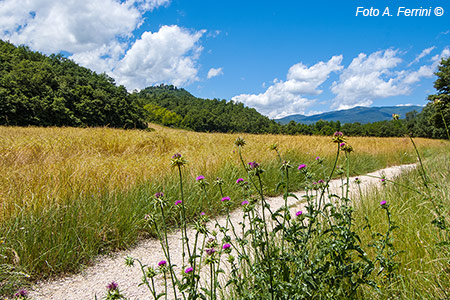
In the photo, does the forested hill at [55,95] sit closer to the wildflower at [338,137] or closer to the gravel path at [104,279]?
the gravel path at [104,279]

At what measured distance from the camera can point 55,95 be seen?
37.8m

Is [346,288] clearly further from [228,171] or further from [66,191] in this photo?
[228,171]

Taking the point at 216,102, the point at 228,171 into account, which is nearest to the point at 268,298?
the point at 228,171

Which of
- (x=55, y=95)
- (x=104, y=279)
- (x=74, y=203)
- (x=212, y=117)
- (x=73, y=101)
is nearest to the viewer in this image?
(x=104, y=279)

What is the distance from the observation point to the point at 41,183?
304cm

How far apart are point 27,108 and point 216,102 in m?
60.9

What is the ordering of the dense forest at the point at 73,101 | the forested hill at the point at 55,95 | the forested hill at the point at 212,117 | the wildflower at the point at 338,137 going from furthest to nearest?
the forested hill at the point at 212,117 → the forested hill at the point at 55,95 → the dense forest at the point at 73,101 → the wildflower at the point at 338,137

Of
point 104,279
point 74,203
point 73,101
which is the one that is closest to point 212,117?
point 73,101

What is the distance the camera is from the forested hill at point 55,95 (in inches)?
1320

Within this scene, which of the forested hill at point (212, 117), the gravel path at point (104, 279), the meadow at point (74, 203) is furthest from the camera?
the forested hill at point (212, 117)

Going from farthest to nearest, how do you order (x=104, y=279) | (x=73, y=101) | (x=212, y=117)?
(x=212, y=117)
(x=73, y=101)
(x=104, y=279)

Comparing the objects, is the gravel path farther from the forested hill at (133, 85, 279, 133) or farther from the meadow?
the forested hill at (133, 85, 279, 133)

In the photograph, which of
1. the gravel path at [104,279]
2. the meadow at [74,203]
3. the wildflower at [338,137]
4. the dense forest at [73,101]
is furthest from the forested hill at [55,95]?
the wildflower at [338,137]

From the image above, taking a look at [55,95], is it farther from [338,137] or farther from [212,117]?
[338,137]
